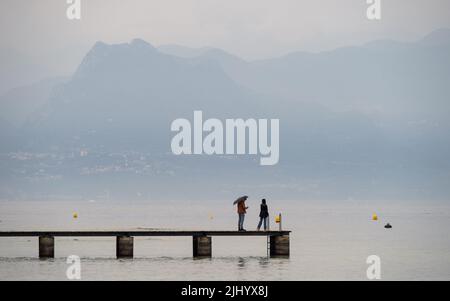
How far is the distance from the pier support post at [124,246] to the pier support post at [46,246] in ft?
13.0

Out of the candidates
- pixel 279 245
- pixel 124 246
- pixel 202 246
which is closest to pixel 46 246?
pixel 124 246

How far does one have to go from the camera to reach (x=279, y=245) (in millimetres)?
69375

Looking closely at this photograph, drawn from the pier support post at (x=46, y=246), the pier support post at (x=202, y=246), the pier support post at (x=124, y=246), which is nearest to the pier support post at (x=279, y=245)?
the pier support post at (x=202, y=246)

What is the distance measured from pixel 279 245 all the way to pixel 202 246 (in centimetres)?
451

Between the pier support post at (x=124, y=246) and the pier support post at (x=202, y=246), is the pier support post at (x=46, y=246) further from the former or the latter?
the pier support post at (x=202, y=246)

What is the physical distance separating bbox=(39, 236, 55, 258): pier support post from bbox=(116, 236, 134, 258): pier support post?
395cm

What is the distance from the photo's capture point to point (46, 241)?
69688mm

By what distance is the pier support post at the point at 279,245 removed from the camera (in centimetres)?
6906

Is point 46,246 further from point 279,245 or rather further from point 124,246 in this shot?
point 279,245

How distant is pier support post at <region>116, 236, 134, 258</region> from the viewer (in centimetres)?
6906

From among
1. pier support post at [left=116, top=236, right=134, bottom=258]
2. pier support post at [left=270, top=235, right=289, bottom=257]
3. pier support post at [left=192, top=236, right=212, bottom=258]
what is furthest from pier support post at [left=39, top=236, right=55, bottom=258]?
pier support post at [left=270, top=235, right=289, bottom=257]

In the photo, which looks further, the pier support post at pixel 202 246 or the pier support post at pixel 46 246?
the pier support post at pixel 46 246
